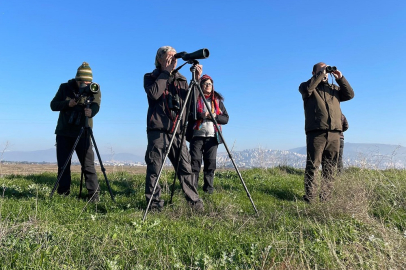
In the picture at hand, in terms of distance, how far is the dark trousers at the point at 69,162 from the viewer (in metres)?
5.58

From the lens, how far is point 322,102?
6.05 metres

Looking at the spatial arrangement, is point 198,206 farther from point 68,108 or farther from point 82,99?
point 68,108

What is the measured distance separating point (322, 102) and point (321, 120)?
1.13 ft

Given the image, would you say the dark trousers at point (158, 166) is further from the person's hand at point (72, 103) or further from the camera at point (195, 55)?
the person's hand at point (72, 103)

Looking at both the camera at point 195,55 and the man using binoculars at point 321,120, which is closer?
the camera at point 195,55

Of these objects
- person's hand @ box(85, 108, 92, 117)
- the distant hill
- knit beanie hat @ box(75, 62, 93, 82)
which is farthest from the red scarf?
the distant hill

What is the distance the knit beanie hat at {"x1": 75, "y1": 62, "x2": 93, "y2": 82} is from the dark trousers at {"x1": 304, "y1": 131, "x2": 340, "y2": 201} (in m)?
4.14

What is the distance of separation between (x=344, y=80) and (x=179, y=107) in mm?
3379

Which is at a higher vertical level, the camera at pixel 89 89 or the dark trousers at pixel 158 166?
the camera at pixel 89 89

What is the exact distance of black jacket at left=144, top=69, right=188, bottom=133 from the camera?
445cm

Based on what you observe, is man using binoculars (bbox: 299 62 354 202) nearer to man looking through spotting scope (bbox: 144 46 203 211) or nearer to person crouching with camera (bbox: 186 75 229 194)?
person crouching with camera (bbox: 186 75 229 194)

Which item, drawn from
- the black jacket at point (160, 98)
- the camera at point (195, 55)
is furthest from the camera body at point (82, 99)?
the camera at point (195, 55)

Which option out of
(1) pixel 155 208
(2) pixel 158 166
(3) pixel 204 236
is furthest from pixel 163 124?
(3) pixel 204 236

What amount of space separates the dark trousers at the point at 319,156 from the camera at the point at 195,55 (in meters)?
→ 3.00
